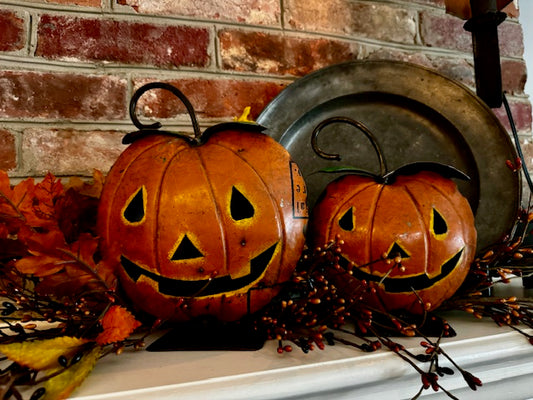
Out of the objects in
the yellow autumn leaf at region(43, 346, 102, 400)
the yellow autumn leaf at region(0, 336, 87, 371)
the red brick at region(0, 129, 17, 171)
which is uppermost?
the red brick at region(0, 129, 17, 171)

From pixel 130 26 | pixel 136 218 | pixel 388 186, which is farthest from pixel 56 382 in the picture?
pixel 130 26

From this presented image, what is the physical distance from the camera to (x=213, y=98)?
2.59 feet

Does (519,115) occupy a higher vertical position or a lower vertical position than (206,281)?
higher

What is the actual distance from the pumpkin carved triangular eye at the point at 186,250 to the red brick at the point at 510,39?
0.91 m

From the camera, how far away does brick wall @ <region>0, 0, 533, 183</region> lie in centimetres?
69

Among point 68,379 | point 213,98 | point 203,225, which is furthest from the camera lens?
point 213,98

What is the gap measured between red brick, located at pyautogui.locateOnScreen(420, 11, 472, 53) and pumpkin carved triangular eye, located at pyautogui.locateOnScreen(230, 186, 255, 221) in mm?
696

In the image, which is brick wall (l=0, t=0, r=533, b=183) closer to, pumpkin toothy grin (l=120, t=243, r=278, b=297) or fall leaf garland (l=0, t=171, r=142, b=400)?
fall leaf garland (l=0, t=171, r=142, b=400)

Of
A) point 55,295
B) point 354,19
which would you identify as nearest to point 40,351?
point 55,295

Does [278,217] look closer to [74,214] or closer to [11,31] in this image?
[74,214]

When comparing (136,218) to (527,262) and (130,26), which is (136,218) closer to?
(130,26)

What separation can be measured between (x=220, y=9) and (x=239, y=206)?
0.51 m

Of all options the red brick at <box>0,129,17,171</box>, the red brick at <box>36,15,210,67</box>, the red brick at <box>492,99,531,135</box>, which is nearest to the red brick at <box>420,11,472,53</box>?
the red brick at <box>492,99,531,135</box>

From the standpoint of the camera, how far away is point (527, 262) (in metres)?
0.63
